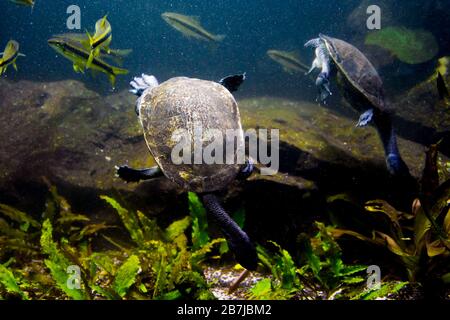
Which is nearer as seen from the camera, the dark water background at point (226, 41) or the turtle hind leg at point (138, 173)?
the turtle hind leg at point (138, 173)

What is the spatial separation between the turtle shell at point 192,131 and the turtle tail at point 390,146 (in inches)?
81.6

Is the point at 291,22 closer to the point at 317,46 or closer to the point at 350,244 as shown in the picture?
the point at 317,46

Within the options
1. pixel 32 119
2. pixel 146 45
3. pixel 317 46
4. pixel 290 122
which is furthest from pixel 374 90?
pixel 146 45

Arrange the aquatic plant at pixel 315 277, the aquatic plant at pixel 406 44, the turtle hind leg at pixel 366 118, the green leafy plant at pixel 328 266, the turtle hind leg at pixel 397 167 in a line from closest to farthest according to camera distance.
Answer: the aquatic plant at pixel 315 277
the green leafy plant at pixel 328 266
the turtle hind leg at pixel 397 167
the turtle hind leg at pixel 366 118
the aquatic plant at pixel 406 44

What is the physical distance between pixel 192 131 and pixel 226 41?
68.0 feet

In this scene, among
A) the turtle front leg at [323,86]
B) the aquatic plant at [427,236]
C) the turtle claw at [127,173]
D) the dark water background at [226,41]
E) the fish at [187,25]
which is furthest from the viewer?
the dark water background at [226,41]

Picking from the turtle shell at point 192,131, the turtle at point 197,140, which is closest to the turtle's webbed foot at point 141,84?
the turtle at point 197,140

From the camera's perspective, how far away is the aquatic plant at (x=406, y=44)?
8.83 meters

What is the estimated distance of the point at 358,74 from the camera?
400 cm

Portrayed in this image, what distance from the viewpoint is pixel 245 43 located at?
2228cm

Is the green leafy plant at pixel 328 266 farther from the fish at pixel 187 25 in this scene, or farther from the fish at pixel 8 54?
the fish at pixel 187 25

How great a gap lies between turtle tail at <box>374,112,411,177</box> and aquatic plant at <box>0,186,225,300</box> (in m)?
2.39

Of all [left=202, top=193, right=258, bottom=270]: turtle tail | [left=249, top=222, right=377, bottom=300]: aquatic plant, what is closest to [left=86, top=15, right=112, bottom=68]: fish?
[left=202, top=193, right=258, bottom=270]: turtle tail
